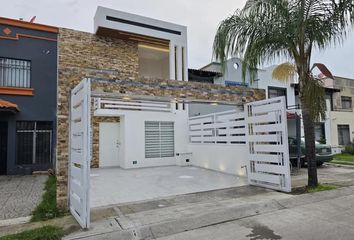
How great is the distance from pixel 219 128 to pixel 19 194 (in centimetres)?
764

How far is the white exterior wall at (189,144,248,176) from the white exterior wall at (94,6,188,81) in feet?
13.3

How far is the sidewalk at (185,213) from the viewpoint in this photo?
443cm

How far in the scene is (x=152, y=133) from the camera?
13.3m

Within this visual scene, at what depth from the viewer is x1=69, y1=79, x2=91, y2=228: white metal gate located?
4.56 meters

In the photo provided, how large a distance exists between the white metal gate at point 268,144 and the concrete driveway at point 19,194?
609 centimetres

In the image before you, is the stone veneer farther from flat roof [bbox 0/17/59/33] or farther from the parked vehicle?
the parked vehicle

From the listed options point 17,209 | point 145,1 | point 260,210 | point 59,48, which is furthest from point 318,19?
point 59,48

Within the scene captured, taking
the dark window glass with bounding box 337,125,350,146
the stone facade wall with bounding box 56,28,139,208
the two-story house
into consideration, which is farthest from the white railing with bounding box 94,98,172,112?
the dark window glass with bounding box 337,125,350,146

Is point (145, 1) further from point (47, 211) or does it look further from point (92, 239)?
point (92, 239)

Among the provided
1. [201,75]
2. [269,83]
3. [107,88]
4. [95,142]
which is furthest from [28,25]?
[269,83]

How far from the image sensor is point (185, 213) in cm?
525

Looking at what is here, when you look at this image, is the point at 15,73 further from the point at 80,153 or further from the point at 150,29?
the point at 80,153

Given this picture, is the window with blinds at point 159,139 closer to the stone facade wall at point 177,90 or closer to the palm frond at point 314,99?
the stone facade wall at point 177,90

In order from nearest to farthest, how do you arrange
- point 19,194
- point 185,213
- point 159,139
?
point 185,213 < point 19,194 < point 159,139
